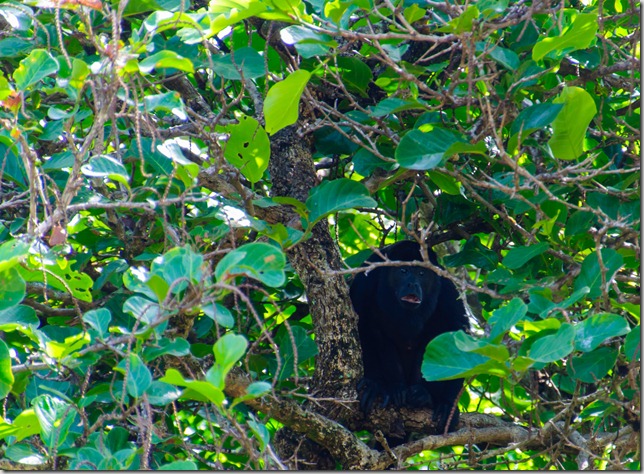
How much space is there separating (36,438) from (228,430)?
70 centimetres

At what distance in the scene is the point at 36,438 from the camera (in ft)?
8.00

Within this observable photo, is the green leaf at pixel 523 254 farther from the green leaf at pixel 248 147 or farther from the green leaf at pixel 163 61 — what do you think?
the green leaf at pixel 163 61

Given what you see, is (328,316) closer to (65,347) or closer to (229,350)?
(65,347)

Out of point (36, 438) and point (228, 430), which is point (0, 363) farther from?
point (228, 430)

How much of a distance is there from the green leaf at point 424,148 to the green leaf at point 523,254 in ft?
1.58

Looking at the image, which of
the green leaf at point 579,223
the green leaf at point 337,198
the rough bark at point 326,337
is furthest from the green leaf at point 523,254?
the rough bark at point 326,337

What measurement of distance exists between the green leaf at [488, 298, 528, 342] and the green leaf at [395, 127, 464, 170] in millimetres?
615

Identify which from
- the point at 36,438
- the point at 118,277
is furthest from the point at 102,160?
the point at 118,277

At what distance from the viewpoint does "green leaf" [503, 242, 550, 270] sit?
2.83 m

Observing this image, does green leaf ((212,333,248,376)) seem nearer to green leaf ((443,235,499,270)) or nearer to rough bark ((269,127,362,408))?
rough bark ((269,127,362,408))

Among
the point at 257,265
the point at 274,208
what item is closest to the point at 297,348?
the point at 274,208

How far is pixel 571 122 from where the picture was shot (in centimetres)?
266

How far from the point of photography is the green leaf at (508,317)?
6.93ft

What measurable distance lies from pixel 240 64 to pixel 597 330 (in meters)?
1.49
